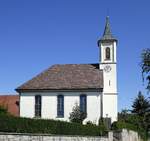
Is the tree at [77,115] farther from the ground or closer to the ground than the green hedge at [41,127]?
farther from the ground

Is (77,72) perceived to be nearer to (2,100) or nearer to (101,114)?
(101,114)

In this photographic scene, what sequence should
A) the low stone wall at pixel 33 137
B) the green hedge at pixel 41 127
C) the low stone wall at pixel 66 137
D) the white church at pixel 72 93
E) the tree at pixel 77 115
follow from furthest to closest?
the white church at pixel 72 93 < the tree at pixel 77 115 < the green hedge at pixel 41 127 < the low stone wall at pixel 66 137 < the low stone wall at pixel 33 137

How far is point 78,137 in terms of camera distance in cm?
3456

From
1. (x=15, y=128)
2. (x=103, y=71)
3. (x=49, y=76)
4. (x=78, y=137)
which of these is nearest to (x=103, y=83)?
(x=103, y=71)

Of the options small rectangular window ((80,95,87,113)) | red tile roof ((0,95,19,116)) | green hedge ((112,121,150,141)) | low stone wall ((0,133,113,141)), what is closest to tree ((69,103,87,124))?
small rectangular window ((80,95,87,113))

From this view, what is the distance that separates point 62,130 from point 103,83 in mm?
26731

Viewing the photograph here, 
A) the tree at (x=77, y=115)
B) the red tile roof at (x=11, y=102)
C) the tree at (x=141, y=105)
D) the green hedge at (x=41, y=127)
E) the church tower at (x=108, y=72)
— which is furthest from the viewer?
the tree at (x=141, y=105)

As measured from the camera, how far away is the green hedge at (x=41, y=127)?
Result: 2399cm

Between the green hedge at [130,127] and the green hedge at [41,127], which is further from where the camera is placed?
the green hedge at [130,127]

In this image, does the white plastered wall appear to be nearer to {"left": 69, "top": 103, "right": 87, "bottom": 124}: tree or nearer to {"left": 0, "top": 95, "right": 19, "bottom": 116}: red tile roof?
{"left": 69, "top": 103, "right": 87, "bottom": 124}: tree

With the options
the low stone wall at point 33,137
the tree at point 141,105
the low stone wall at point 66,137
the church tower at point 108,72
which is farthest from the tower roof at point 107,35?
the low stone wall at point 33,137

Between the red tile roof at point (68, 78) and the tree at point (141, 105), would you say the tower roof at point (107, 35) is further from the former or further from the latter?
the tree at point (141, 105)

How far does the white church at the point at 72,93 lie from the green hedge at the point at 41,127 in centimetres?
1652

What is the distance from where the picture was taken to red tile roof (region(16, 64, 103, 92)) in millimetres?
57634
